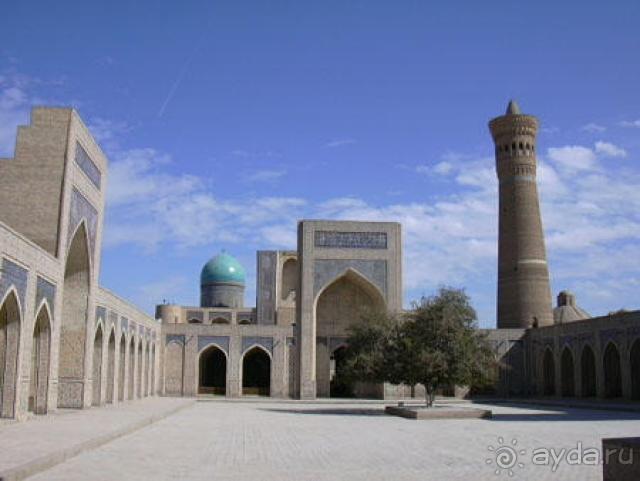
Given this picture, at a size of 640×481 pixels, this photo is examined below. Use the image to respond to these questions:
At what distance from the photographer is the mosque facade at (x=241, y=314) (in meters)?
15.9

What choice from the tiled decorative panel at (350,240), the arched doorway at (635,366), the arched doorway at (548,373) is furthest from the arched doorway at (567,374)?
the tiled decorative panel at (350,240)

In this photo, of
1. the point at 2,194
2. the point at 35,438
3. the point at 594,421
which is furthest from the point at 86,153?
the point at 594,421

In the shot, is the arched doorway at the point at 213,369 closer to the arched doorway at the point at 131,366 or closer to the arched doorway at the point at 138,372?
the arched doorway at the point at 138,372

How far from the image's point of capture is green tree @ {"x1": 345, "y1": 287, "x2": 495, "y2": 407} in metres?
19.5

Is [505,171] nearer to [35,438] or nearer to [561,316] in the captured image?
[561,316]

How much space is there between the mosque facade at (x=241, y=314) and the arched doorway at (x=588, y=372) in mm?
52

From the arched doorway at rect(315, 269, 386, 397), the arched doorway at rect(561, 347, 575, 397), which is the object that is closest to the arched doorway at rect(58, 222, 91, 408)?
the arched doorway at rect(315, 269, 386, 397)

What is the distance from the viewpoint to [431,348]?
64.7ft

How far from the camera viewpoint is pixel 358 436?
12.5 meters

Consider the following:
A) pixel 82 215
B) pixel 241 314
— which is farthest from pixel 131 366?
pixel 241 314

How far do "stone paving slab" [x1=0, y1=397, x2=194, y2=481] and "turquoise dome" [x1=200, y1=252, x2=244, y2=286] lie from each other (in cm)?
2956

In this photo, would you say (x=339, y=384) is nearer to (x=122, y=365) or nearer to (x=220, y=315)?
(x=122, y=365)

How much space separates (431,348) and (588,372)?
11.2 metres

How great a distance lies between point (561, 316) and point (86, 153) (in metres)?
26.2
